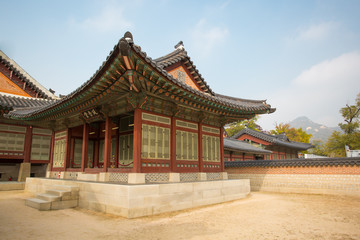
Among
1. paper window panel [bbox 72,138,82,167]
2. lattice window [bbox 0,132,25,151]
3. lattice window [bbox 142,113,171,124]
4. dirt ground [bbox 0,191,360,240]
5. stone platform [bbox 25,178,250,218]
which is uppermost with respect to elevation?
lattice window [bbox 142,113,171,124]

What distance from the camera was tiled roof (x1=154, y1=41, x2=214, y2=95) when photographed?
12.8m

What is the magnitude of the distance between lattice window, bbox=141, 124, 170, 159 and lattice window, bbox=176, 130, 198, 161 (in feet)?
2.20

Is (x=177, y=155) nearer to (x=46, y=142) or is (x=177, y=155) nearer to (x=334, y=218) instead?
(x=334, y=218)

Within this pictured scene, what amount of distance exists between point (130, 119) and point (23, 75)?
42.8 ft

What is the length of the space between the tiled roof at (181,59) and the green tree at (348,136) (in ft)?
99.9

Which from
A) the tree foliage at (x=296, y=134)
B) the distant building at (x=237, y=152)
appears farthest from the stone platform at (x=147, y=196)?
the tree foliage at (x=296, y=134)

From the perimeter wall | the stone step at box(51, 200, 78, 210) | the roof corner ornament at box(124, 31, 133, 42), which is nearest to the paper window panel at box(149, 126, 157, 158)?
the stone step at box(51, 200, 78, 210)

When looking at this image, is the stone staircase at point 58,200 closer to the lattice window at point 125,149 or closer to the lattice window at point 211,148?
the lattice window at point 125,149

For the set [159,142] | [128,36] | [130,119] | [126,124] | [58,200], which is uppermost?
[128,36]

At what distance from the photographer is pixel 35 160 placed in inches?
669

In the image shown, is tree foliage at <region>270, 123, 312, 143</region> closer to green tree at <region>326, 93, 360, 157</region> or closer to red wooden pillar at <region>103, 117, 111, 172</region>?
green tree at <region>326, 93, 360, 157</region>

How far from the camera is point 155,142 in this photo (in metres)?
10.1

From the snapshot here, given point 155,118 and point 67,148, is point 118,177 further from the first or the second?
point 67,148

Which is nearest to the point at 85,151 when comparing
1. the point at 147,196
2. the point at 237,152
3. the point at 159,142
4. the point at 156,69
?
the point at 159,142
